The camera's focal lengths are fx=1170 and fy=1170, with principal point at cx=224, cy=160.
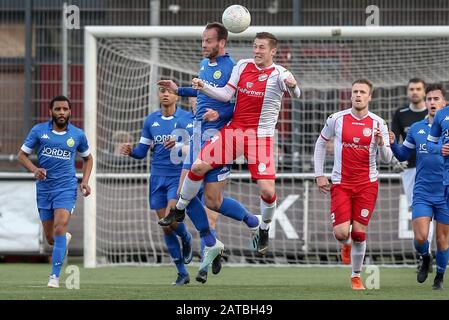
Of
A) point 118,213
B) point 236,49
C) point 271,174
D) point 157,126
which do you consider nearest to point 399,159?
point 271,174

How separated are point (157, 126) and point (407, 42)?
5.23 meters

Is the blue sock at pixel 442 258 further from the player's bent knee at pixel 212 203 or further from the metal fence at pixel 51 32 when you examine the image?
the metal fence at pixel 51 32

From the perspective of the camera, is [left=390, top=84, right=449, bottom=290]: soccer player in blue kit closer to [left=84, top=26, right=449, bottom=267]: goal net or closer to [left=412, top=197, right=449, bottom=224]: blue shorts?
[left=412, top=197, right=449, bottom=224]: blue shorts

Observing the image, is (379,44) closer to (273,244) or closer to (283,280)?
(273,244)

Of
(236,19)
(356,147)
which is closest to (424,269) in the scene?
(356,147)

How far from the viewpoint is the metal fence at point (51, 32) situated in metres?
19.0

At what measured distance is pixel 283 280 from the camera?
48.0ft

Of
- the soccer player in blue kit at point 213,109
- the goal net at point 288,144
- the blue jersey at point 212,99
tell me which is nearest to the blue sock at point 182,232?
the soccer player in blue kit at point 213,109

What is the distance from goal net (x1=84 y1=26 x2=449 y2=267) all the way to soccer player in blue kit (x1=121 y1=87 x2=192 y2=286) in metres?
3.35

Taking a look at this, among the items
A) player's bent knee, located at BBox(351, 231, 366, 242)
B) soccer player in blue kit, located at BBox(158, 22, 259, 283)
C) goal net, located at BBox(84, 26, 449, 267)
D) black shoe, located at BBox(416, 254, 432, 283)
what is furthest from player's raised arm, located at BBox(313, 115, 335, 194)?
goal net, located at BBox(84, 26, 449, 267)

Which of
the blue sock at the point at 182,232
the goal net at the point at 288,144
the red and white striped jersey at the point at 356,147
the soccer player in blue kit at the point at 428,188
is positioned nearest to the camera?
the red and white striped jersey at the point at 356,147

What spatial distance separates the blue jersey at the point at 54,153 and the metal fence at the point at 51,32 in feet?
18.4

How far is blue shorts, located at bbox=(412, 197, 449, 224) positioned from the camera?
1292 cm

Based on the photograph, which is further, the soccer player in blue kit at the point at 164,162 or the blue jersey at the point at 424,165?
the soccer player in blue kit at the point at 164,162
